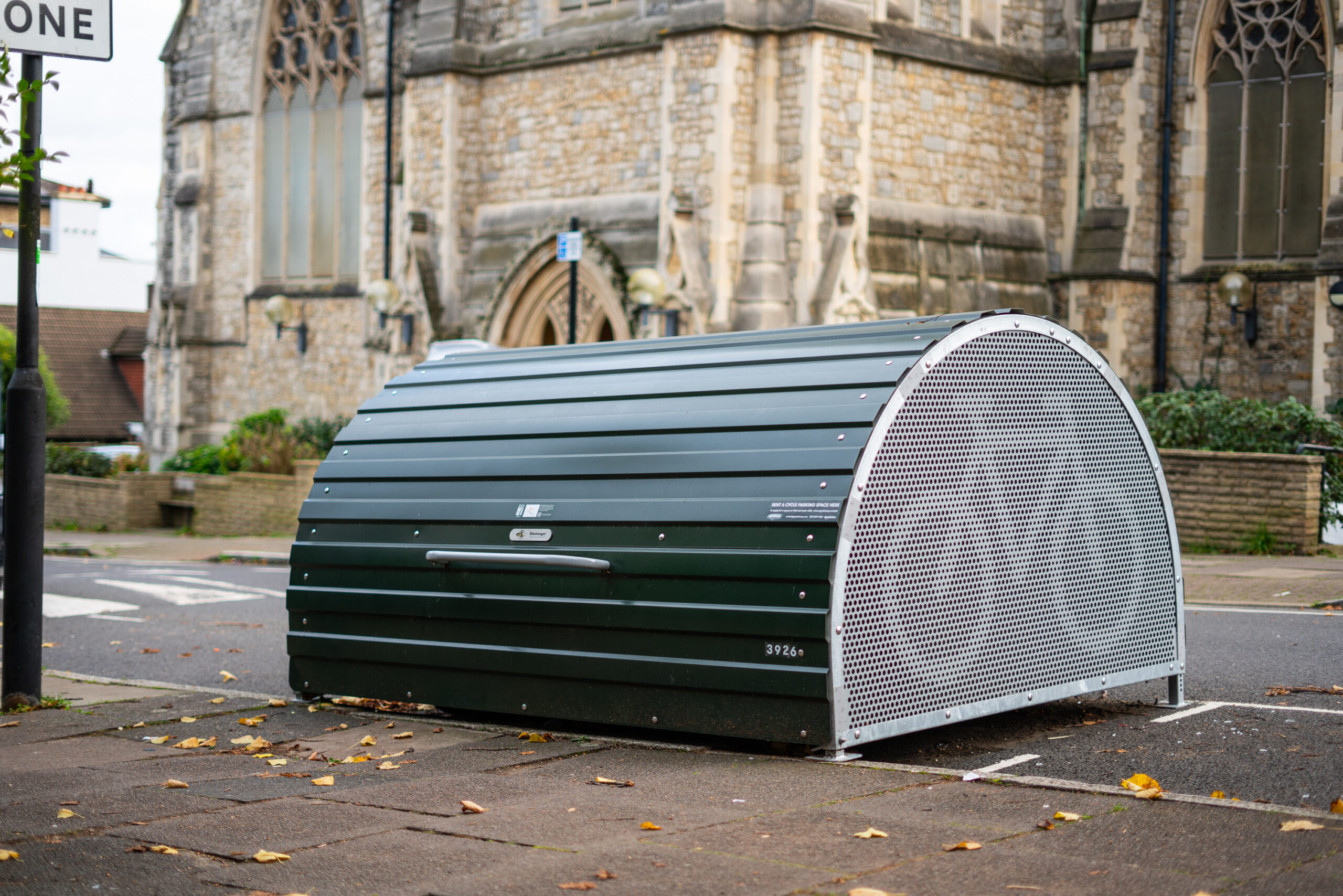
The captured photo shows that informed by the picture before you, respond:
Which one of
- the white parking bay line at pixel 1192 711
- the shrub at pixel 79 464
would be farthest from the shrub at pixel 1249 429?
the shrub at pixel 79 464

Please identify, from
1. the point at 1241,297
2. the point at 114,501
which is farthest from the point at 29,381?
the point at 114,501

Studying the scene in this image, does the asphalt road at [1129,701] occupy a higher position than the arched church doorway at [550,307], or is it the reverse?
the arched church doorway at [550,307]

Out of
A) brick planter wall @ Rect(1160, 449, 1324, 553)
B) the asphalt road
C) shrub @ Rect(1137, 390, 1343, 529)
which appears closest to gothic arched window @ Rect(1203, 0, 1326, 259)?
shrub @ Rect(1137, 390, 1343, 529)

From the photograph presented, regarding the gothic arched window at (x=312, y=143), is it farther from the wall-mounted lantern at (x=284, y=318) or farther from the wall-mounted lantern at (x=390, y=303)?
the wall-mounted lantern at (x=390, y=303)

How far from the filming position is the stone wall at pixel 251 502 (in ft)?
76.3

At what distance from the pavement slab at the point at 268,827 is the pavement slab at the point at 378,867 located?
0.43 feet

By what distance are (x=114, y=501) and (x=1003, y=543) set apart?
908 inches

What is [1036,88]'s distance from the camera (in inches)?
914

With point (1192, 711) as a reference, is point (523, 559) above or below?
above

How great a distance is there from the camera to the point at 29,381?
8.06 m

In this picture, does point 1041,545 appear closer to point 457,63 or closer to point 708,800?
point 708,800

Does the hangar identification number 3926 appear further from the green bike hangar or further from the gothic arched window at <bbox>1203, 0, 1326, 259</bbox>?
the gothic arched window at <bbox>1203, 0, 1326, 259</bbox>

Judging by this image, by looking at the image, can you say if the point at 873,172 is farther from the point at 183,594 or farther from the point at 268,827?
the point at 268,827

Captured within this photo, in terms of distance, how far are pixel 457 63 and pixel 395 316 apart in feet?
13.6
